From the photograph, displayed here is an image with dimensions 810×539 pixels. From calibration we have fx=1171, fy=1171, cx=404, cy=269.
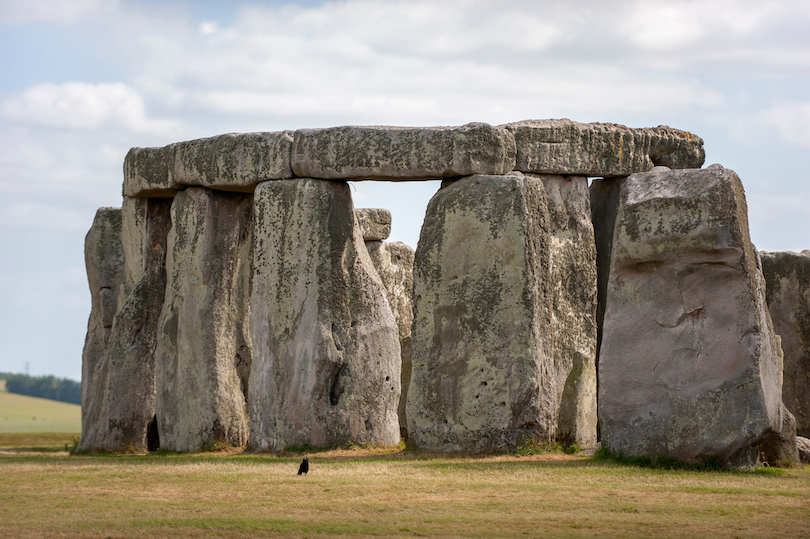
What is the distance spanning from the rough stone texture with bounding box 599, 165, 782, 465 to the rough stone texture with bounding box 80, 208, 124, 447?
9325 mm

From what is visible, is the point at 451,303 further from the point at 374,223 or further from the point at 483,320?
the point at 374,223

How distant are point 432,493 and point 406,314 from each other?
11610mm

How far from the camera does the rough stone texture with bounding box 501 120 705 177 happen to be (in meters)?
17.3

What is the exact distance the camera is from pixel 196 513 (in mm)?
9320

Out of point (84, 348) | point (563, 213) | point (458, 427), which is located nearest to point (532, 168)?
point (563, 213)

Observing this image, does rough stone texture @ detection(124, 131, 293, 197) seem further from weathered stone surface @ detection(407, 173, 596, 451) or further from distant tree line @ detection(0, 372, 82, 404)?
distant tree line @ detection(0, 372, 82, 404)

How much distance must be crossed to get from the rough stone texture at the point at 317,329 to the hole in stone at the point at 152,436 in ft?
7.26

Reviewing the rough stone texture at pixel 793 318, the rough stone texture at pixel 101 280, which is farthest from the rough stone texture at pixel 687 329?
the rough stone texture at pixel 101 280

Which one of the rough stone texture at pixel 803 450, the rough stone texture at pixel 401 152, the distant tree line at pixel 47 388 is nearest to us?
the rough stone texture at pixel 803 450

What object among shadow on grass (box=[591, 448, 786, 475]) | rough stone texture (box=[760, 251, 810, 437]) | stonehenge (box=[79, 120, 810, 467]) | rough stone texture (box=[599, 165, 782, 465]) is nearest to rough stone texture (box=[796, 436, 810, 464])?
stonehenge (box=[79, 120, 810, 467])

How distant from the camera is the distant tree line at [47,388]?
70.1m

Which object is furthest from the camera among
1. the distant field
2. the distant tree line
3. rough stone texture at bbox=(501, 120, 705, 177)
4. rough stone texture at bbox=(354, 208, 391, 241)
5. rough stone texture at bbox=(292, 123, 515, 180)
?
the distant tree line

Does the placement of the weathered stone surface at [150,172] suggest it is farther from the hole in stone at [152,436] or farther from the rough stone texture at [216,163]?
the hole in stone at [152,436]

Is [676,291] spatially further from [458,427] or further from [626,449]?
[458,427]
